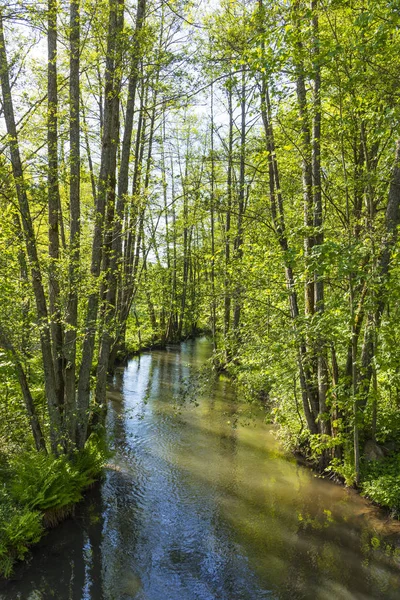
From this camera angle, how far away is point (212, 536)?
6375 mm

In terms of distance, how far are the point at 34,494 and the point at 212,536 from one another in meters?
2.81

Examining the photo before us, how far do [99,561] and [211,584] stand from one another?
5.27 feet

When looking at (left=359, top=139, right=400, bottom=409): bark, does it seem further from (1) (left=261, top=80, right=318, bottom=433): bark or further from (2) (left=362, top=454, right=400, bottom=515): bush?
(2) (left=362, top=454, right=400, bottom=515): bush

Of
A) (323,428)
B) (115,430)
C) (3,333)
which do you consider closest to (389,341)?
(323,428)

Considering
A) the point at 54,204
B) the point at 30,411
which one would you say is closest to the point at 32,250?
the point at 54,204

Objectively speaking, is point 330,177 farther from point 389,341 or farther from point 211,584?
point 211,584

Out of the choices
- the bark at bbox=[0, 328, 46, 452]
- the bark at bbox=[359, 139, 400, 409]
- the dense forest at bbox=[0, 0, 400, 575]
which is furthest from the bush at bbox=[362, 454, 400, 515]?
the bark at bbox=[0, 328, 46, 452]

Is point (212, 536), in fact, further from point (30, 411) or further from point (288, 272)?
point (288, 272)

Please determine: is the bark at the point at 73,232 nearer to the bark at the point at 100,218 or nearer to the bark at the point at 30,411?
the bark at the point at 100,218

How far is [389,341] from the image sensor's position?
6199mm

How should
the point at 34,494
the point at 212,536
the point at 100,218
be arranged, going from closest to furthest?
the point at 34,494 < the point at 212,536 < the point at 100,218

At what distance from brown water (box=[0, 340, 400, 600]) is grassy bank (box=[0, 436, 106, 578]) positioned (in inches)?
10.0

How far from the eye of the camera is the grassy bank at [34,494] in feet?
17.7

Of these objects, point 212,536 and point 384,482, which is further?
point 384,482
